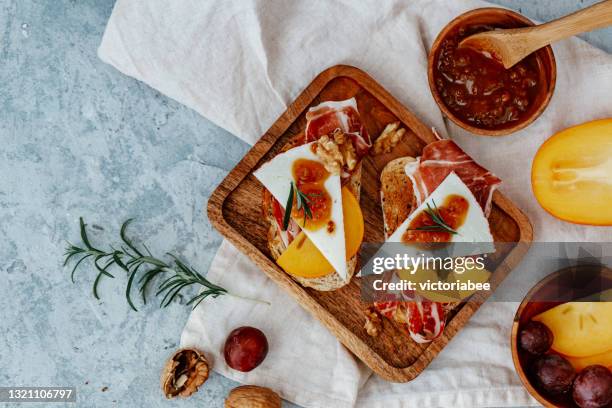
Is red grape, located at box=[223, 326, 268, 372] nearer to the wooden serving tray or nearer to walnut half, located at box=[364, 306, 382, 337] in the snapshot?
the wooden serving tray

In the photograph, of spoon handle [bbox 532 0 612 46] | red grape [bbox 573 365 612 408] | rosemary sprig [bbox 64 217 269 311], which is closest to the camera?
spoon handle [bbox 532 0 612 46]

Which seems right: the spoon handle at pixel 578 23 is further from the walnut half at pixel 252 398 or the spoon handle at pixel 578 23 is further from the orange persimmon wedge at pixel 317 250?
the walnut half at pixel 252 398

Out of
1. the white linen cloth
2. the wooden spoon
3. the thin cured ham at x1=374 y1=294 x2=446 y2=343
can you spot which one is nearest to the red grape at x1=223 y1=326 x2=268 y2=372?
the white linen cloth

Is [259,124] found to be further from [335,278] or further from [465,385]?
[465,385]

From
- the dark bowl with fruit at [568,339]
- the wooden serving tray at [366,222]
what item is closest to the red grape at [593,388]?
the dark bowl with fruit at [568,339]

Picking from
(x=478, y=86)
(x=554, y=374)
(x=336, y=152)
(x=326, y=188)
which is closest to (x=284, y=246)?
(x=326, y=188)
